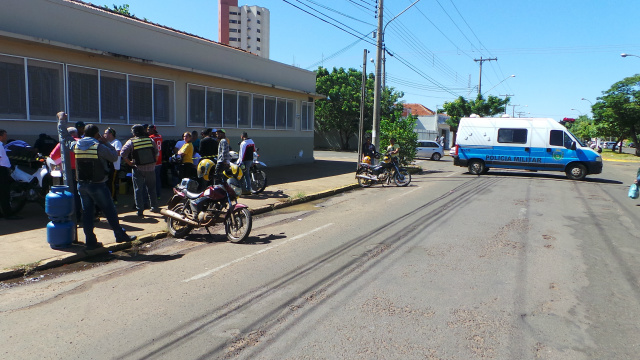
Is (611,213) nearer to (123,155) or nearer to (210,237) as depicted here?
(210,237)

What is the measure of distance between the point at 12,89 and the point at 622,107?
47.6 m

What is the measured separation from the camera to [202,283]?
5453mm

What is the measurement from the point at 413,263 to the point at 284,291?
206 centimetres

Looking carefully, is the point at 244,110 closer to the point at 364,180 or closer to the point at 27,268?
the point at 364,180

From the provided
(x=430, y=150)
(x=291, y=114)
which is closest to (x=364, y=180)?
(x=291, y=114)

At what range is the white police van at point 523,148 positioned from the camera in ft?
62.5

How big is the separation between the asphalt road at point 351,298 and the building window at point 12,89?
20.0ft

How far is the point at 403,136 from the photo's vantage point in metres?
20.5

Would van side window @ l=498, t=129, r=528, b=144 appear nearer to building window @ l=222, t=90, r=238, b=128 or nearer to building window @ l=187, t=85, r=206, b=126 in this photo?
building window @ l=222, t=90, r=238, b=128

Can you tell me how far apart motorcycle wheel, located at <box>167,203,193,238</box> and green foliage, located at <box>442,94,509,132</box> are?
4156 centimetres

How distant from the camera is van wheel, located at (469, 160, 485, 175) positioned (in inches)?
824

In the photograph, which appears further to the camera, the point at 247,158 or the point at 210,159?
the point at 247,158

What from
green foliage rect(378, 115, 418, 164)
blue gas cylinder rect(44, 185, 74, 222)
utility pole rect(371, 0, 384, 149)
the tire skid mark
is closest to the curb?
blue gas cylinder rect(44, 185, 74, 222)

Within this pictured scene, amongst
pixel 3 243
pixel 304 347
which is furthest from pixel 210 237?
pixel 304 347
